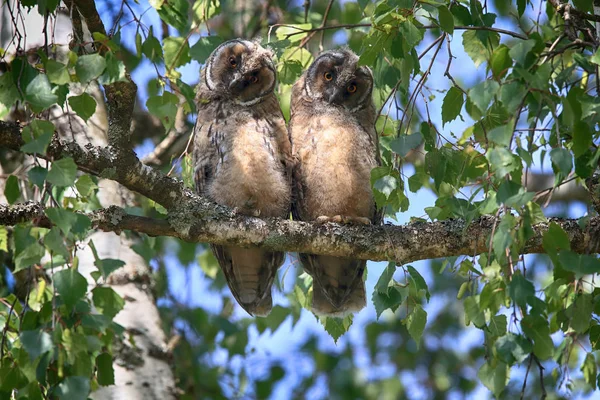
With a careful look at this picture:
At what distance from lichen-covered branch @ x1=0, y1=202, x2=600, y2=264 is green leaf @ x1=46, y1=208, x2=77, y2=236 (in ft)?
2.08

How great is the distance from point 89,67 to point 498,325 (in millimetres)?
1165

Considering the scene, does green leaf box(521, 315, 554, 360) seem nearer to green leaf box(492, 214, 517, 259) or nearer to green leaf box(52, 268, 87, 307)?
green leaf box(492, 214, 517, 259)

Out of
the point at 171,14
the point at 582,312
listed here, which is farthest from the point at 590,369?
the point at 171,14

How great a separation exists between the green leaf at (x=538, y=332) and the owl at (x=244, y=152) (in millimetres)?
1368

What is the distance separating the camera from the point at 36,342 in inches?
71.5

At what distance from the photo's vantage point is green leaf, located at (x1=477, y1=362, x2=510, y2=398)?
179 cm

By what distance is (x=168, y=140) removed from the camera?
411 cm

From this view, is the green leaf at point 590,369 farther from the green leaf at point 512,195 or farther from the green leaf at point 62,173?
the green leaf at point 62,173

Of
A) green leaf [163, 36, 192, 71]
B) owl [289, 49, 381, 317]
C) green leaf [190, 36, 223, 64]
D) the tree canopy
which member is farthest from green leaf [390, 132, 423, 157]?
green leaf [163, 36, 192, 71]

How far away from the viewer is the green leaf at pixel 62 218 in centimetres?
167

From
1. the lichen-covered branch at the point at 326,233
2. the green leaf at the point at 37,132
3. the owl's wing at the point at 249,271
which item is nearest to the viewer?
the green leaf at the point at 37,132

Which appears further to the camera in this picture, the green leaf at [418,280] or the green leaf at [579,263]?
the green leaf at [418,280]

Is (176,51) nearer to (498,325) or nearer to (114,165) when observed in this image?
(114,165)

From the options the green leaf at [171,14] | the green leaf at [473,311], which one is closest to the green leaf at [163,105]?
the green leaf at [171,14]
